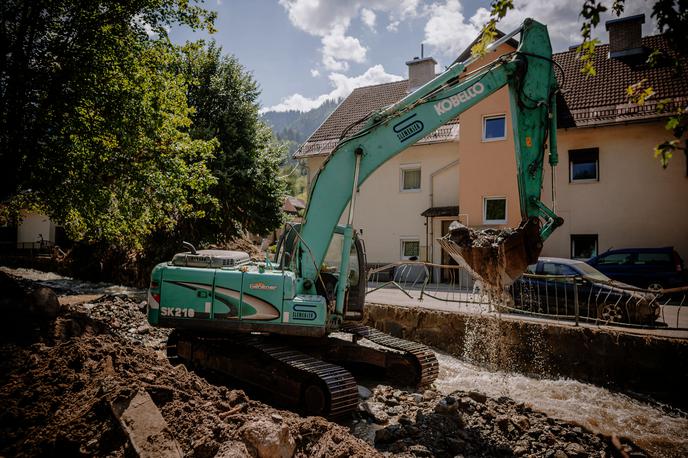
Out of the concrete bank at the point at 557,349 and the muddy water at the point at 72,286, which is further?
the muddy water at the point at 72,286

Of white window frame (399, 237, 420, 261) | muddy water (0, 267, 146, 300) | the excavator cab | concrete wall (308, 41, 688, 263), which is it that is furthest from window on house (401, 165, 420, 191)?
the excavator cab

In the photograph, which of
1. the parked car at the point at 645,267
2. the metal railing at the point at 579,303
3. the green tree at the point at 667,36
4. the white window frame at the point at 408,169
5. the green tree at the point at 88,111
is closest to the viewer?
the green tree at the point at 667,36

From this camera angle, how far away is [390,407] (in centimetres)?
574

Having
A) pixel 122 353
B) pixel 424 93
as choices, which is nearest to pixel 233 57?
pixel 424 93

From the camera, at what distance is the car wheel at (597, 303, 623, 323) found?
9.23 meters

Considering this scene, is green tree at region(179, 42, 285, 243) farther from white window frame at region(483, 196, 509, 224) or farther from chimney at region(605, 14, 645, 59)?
chimney at region(605, 14, 645, 59)

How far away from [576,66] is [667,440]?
1724 cm

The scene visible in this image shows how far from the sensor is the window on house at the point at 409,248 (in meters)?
19.5

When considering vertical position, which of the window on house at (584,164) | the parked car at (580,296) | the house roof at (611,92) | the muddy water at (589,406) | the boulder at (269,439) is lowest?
the muddy water at (589,406)

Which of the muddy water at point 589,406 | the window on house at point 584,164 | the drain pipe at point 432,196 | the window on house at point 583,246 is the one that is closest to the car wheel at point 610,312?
the muddy water at point 589,406

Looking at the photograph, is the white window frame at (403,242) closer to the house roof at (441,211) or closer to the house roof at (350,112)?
the house roof at (441,211)

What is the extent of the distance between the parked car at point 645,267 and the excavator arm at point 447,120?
9.10m

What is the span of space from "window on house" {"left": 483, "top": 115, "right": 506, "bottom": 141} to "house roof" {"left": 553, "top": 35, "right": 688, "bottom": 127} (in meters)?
2.04

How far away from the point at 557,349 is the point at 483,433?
170 inches
